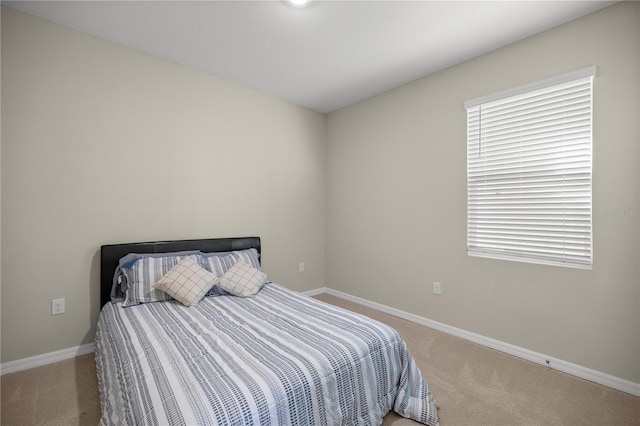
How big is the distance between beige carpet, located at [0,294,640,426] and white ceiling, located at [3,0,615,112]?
270 cm

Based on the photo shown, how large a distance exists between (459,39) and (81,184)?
3418 millimetres

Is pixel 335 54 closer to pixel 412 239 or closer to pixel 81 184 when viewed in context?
pixel 412 239

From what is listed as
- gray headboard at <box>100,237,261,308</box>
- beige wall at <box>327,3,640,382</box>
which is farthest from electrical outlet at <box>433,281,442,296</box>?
gray headboard at <box>100,237,261,308</box>

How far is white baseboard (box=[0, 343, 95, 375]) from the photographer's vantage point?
2168 mm

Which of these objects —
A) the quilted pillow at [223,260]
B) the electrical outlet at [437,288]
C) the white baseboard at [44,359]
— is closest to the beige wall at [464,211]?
the electrical outlet at [437,288]

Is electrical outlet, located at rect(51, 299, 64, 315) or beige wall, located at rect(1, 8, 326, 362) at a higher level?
beige wall, located at rect(1, 8, 326, 362)

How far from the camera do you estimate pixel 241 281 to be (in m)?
2.64

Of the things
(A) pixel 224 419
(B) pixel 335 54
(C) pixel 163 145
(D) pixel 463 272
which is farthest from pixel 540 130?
(C) pixel 163 145

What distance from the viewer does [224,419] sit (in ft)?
3.59

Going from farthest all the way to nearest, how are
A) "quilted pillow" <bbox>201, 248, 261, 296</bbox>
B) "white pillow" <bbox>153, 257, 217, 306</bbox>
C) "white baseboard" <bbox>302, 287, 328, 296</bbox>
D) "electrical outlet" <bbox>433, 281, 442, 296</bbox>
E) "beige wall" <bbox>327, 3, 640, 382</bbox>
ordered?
"white baseboard" <bbox>302, 287, 328, 296</bbox>
"electrical outlet" <bbox>433, 281, 442, 296</bbox>
"quilted pillow" <bbox>201, 248, 261, 296</bbox>
"white pillow" <bbox>153, 257, 217, 306</bbox>
"beige wall" <bbox>327, 3, 640, 382</bbox>

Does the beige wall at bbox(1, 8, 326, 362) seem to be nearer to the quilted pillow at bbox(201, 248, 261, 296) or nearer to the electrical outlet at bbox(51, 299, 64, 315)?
the electrical outlet at bbox(51, 299, 64, 315)

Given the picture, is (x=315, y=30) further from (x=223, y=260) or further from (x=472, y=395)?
(x=472, y=395)

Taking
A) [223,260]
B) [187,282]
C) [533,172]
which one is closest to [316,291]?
[223,260]

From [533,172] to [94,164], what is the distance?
3.73 metres
